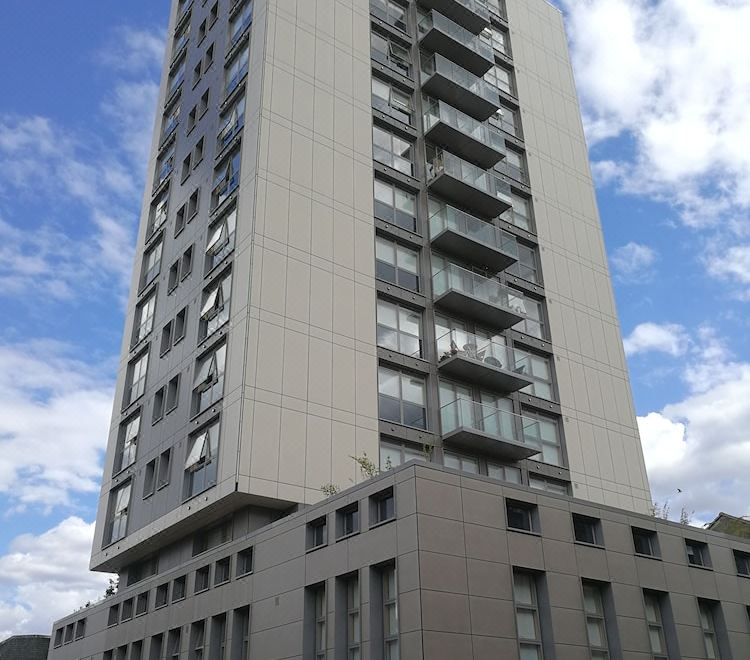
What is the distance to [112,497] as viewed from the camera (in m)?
38.1

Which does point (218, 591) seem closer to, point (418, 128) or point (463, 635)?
point (463, 635)

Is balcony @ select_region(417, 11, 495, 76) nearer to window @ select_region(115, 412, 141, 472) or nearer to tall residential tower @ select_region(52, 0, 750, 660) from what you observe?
tall residential tower @ select_region(52, 0, 750, 660)

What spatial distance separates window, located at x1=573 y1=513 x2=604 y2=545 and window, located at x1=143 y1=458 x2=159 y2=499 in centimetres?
1765

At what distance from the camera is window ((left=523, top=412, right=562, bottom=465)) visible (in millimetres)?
34000

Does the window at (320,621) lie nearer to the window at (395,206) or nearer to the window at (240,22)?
the window at (395,206)

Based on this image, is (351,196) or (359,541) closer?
(359,541)

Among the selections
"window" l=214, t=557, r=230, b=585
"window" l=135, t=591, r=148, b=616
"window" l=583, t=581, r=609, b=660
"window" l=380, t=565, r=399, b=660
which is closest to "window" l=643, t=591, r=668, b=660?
"window" l=583, t=581, r=609, b=660

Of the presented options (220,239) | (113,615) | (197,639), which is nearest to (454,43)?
(220,239)

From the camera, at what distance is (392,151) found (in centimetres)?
3784

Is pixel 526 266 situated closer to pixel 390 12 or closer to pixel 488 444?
pixel 488 444

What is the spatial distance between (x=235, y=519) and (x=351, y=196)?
45.8 feet

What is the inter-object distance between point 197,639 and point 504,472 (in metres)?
13.3

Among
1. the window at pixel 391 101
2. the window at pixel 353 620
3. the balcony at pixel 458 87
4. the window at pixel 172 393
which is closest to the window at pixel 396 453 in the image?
the window at pixel 353 620

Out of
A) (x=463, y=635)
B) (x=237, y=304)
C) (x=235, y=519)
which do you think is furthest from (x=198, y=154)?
(x=463, y=635)
